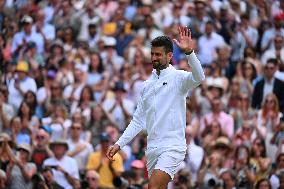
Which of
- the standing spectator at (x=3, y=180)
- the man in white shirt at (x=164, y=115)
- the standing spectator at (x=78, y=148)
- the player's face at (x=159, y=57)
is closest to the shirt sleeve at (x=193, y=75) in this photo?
the man in white shirt at (x=164, y=115)

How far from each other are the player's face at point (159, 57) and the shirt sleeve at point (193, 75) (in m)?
0.25

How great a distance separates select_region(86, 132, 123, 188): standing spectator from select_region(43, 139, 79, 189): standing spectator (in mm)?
357

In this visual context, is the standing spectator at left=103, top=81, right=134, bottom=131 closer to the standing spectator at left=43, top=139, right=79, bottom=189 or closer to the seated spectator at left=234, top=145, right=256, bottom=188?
the standing spectator at left=43, top=139, right=79, bottom=189

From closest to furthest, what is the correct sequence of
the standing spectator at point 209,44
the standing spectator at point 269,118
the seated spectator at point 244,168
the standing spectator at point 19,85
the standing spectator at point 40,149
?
the seated spectator at point 244,168 → the standing spectator at point 40,149 → the standing spectator at point 269,118 → the standing spectator at point 19,85 → the standing spectator at point 209,44


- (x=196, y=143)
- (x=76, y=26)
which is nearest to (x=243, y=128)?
(x=196, y=143)

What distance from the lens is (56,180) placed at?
17.3 metres

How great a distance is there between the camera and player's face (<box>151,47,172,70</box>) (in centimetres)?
1201

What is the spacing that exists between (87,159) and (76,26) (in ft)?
19.8

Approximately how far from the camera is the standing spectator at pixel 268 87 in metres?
20.4

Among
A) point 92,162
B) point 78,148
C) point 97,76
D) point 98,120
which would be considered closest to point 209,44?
point 97,76

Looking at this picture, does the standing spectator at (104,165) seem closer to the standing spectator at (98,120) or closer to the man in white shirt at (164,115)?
the standing spectator at (98,120)

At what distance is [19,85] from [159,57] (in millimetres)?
9061

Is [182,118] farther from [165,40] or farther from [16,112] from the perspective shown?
[16,112]

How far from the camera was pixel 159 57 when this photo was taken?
39.5ft
